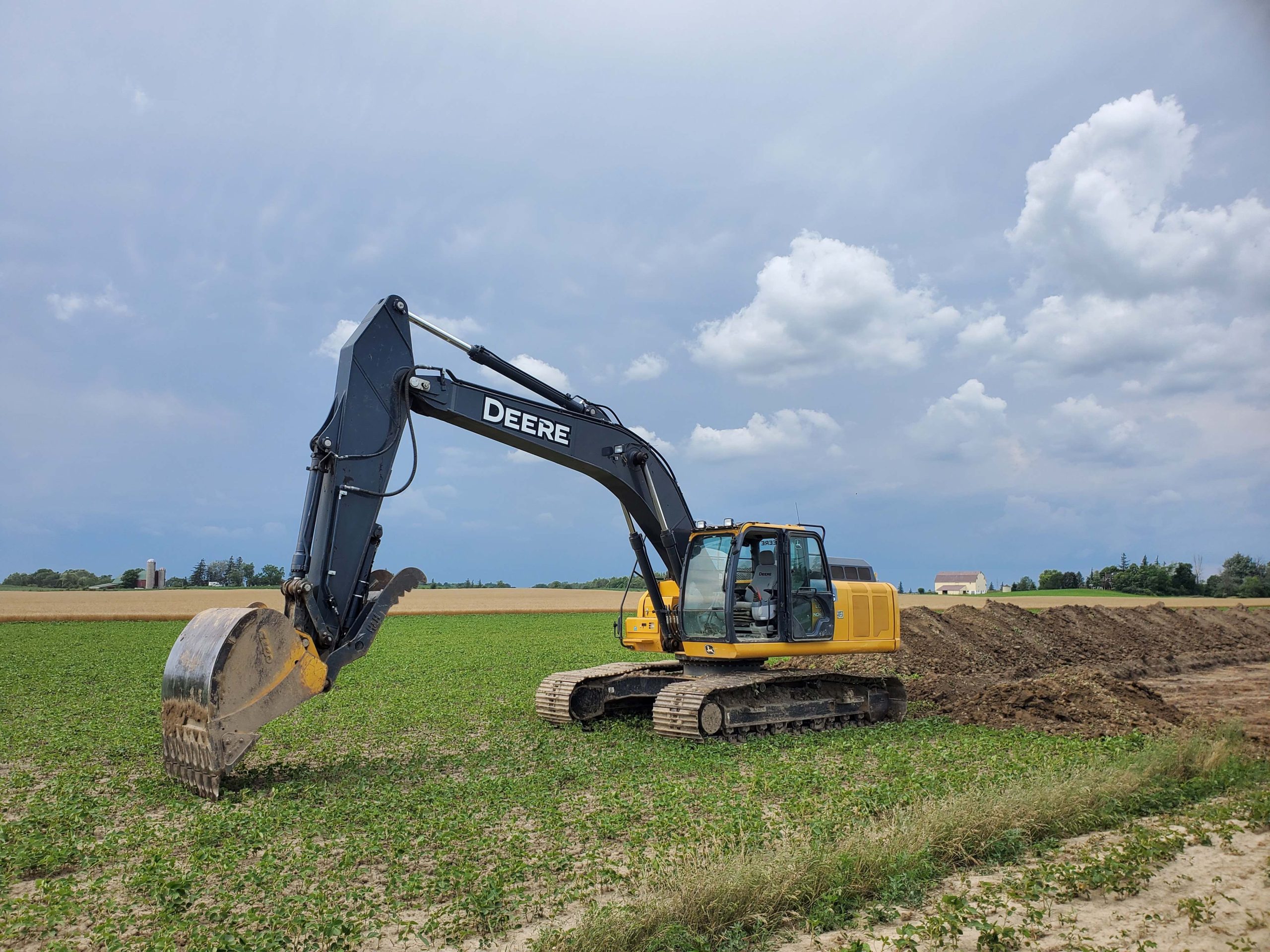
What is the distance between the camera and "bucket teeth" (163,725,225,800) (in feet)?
26.5

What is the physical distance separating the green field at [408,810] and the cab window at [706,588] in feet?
5.14

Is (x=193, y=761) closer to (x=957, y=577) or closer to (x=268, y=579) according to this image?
(x=268, y=579)

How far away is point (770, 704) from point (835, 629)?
1695mm

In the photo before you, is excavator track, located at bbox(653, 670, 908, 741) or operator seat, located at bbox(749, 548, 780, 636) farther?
operator seat, located at bbox(749, 548, 780, 636)

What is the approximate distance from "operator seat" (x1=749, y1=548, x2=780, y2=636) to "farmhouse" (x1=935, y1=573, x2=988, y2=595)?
276 feet

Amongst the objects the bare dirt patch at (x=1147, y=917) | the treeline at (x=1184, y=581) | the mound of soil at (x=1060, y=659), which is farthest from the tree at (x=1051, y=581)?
the bare dirt patch at (x=1147, y=917)

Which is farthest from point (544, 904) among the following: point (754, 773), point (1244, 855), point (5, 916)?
point (1244, 855)

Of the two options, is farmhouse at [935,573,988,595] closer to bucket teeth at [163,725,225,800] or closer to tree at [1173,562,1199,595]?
tree at [1173,562,1199,595]

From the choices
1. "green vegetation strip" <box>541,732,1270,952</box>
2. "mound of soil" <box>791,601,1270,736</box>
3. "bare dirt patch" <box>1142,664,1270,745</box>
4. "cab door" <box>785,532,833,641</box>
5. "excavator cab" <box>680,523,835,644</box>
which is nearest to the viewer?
"green vegetation strip" <box>541,732,1270,952</box>

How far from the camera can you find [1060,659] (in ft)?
78.4

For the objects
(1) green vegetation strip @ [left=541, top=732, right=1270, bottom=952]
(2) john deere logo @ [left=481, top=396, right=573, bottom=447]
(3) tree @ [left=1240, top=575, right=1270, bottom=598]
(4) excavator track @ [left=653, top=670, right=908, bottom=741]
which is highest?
(2) john deere logo @ [left=481, top=396, right=573, bottom=447]

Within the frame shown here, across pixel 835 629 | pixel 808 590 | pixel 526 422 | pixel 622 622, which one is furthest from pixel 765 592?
pixel 526 422

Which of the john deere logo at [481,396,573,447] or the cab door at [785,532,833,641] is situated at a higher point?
the john deere logo at [481,396,573,447]

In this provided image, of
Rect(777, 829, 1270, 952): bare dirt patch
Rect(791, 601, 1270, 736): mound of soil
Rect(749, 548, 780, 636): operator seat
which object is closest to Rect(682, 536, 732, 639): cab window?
Rect(749, 548, 780, 636): operator seat
